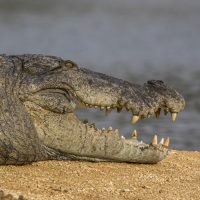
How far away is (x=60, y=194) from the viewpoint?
10500 mm

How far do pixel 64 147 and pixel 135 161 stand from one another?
98 centimetres

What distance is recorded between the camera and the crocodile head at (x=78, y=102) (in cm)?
1182

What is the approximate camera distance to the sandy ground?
419 inches

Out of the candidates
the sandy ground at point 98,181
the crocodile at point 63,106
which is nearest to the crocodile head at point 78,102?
the crocodile at point 63,106

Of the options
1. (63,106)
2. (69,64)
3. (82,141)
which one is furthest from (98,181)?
(69,64)

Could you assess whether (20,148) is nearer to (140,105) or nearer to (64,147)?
(64,147)

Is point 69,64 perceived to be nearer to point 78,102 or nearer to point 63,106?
point 78,102

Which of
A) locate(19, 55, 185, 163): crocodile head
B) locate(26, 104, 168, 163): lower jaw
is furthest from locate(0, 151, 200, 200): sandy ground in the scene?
locate(19, 55, 185, 163): crocodile head

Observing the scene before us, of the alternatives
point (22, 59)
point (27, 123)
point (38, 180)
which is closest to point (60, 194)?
point (38, 180)

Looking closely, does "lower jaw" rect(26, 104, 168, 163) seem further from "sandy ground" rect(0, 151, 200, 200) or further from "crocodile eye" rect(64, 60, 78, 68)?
"crocodile eye" rect(64, 60, 78, 68)

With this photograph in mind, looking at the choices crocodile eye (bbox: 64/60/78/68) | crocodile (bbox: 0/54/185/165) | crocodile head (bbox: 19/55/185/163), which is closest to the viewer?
crocodile (bbox: 0/54/185/165)

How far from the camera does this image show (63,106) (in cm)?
1182

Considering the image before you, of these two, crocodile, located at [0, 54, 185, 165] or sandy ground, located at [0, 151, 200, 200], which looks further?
crocodile, located at [0, 54, 185, 165]

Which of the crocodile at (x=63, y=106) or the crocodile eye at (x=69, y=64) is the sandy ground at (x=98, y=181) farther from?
the crocodile eye at (x=69, y=64)
